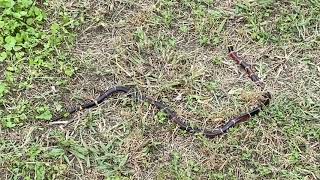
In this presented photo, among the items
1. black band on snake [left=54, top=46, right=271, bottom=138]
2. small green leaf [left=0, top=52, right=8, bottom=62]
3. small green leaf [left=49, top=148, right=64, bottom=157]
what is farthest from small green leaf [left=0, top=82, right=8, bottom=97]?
small green leaf [left=49, top=148, right=64, bottom=157]

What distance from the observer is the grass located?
4434mm

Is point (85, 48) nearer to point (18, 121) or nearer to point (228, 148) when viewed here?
point (18, 121)

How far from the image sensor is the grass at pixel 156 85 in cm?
443

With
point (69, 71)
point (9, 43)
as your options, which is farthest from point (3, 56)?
point (69, 71)

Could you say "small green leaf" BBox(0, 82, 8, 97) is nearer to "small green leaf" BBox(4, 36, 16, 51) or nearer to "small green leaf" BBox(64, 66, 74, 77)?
"small green leaf" BBox(4, 36, 16, 51)

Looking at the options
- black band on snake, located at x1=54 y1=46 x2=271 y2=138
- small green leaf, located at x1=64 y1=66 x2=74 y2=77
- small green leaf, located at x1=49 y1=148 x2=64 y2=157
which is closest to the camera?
small green leaf, located at x1=49 y1=148 x2=64 y2=157

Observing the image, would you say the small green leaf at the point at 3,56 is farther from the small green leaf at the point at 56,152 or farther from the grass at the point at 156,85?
the small green leaf at the point at 56,152

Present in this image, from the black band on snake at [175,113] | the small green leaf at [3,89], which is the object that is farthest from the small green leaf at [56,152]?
the small green leaf at [3,89]

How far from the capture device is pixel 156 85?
4750 mm

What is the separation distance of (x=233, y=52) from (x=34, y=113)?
1801mm

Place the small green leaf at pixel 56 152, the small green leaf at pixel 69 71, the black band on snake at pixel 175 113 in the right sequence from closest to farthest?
the small green leaf at pixel 56 152, the black band on snake at pixel 175 113, the small green leaf at pixel 69 71

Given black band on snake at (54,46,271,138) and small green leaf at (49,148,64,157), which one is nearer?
small green leaf at (49,148,64,157)

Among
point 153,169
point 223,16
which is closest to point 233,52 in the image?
point 223,16

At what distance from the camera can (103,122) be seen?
4598 mm
